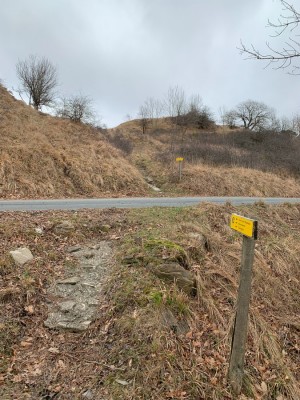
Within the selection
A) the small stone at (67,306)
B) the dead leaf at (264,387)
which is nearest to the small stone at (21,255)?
the small stone at (67,306)

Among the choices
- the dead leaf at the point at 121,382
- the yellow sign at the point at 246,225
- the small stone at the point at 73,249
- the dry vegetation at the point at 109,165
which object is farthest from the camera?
the dry vegetation at the point at 109,165

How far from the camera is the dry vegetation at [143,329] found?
3377 mm

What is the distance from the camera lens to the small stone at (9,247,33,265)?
4.97 meters

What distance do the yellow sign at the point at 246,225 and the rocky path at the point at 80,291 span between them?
246 centimetres

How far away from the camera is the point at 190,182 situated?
17922mm

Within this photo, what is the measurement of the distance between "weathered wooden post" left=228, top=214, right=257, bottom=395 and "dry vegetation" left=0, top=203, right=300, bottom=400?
194 millimetres

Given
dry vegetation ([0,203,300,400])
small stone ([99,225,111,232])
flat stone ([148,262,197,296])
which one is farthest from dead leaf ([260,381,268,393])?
small stone ([99,225,111,232])

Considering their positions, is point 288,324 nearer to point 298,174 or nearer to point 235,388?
point 235,388

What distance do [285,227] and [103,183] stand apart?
8798mm

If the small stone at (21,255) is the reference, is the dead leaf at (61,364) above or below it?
below

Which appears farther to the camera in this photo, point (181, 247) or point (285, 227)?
point (285, 227)

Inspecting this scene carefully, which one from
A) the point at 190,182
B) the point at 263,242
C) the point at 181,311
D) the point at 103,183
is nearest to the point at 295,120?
the point at 190,182

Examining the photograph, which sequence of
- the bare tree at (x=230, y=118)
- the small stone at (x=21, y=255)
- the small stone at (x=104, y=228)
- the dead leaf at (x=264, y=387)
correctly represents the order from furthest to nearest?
the bare tree at (x=230, y=118) → the small stone at (x=104, y=228) → the small stone at (x=21, y=255) → the dead leaf at (x=264, y=387)

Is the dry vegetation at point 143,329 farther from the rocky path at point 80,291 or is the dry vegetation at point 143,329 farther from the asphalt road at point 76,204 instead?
the asphalt road at point 76,204
